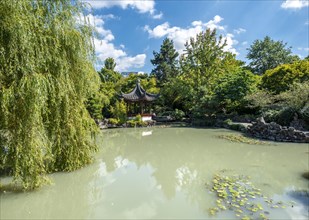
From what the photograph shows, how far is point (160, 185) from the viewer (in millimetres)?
4742

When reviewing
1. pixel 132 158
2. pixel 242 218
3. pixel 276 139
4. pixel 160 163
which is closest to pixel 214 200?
pixel 242 218

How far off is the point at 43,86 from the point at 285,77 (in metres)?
15.1

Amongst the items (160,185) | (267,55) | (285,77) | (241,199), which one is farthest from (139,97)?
(267,55)

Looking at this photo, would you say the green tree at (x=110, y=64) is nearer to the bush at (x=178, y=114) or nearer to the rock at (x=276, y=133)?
the bush at (x=178, y=114)

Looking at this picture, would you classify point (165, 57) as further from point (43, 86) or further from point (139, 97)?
point (43, 86)

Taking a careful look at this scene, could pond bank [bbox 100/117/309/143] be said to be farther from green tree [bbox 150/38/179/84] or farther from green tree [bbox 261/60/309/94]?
green tree [bbox 150/38/179/84]

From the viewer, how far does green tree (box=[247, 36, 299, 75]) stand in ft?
87.9

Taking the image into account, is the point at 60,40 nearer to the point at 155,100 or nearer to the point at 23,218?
the point at 23,218

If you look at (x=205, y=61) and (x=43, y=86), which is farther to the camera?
(x=205, y=61)

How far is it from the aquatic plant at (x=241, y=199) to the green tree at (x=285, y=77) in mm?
11311

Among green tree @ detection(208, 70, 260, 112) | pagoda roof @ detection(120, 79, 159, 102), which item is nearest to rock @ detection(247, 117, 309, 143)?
green tree @ detection(208, 70, 260, 112)

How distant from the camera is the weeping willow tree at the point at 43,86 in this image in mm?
3549

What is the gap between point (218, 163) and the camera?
6277 mm

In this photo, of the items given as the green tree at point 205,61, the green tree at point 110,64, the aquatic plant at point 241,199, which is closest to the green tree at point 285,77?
the green tree at point 205,61
